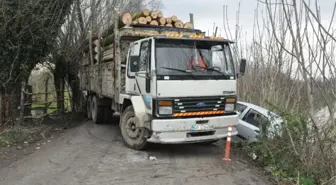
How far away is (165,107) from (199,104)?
79 cm

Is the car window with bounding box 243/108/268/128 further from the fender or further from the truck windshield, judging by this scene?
the fender

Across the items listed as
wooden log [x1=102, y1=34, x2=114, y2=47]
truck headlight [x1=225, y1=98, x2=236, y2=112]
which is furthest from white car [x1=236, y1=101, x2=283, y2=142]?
wooden log [x1=102, y1=34, x2=114, y2=47]

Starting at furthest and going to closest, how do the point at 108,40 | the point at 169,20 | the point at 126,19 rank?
the point at 108,40 < the point at 169,20 < the point at 126,19

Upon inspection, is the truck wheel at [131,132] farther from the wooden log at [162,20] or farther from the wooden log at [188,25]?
the wooden log at [188,25]

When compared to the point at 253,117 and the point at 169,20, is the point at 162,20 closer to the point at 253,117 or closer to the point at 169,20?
the point at 169,20

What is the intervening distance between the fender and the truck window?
0.73 m

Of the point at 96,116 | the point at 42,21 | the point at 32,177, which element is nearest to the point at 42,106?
the point at 96,116

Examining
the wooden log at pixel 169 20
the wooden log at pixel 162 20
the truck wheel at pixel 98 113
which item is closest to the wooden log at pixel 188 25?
the wooden log at pixel 169 20

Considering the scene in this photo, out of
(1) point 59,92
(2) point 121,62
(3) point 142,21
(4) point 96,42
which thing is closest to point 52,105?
(1) point 59,92

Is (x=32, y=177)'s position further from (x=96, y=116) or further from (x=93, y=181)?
(x=96, y=116)

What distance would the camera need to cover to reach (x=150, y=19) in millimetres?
9516

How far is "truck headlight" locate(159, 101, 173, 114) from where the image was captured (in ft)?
25.3

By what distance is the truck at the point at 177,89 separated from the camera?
7.75m

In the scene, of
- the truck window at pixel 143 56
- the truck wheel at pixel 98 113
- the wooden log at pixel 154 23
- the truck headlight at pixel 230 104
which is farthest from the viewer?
the truck wheel at pixel 98 113
